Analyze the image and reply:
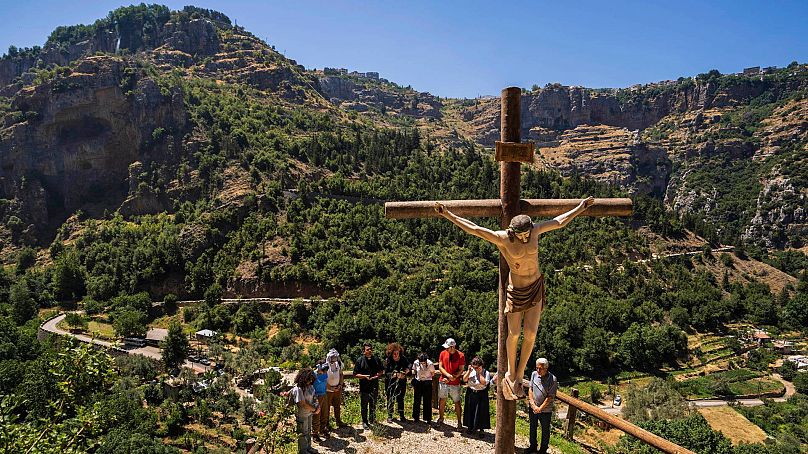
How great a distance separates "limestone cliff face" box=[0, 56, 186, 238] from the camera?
75438 mm

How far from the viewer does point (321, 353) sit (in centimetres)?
4019

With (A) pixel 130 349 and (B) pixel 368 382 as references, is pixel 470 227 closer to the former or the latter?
(B) pixel 368 382

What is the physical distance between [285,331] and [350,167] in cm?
3418

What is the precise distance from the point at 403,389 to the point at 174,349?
38969mm

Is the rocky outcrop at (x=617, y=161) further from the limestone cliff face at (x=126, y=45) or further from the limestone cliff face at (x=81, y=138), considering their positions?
the limestone cliff face at (x=126, y=45)

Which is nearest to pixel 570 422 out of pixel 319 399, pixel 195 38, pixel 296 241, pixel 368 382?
pixel 368 382

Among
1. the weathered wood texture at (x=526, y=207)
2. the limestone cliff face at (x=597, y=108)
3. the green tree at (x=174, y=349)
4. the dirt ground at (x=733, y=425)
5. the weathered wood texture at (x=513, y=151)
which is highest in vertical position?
the limestone cliff face at (x=597, y=108)

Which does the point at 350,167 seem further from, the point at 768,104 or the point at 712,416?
the point at 768,104

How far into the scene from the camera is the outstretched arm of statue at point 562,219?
438cm

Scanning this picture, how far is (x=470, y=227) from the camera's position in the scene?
4789 millimetres

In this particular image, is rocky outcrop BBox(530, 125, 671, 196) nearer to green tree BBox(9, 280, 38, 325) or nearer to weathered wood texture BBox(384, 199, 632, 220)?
green tree BBox(9, 280, 38, 325)

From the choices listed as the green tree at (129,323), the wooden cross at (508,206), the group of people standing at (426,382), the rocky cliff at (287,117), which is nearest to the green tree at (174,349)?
the green tree at (129,323)

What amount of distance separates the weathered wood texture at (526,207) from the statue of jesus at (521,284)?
0.52m

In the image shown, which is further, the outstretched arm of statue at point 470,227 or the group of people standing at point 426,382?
the group of people standing at point 426,382
